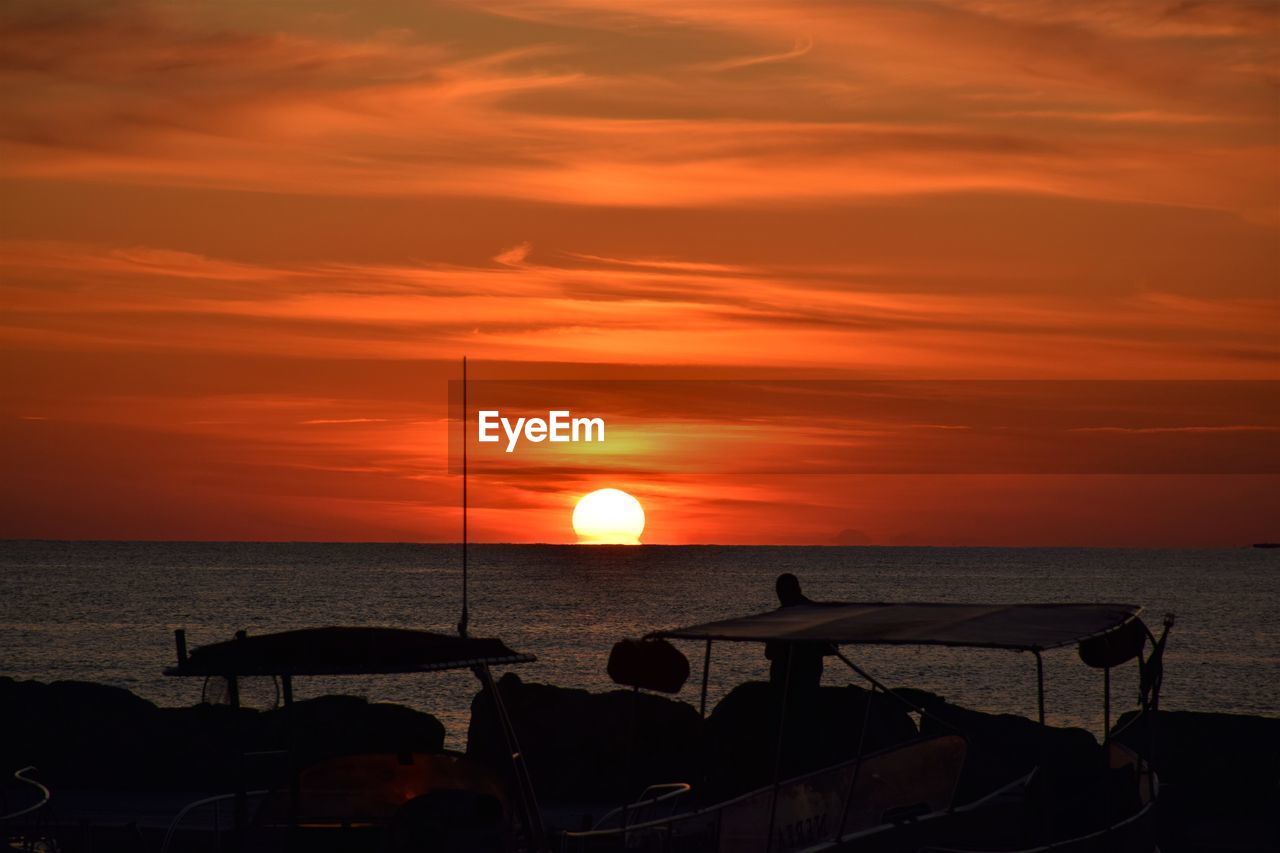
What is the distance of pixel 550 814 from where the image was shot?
71.5 feet

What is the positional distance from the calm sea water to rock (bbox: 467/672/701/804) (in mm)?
11153

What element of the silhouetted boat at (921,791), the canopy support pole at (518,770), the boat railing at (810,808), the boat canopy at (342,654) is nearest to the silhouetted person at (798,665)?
the silhouetted boat at (921,791)

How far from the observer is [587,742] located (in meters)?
25.6

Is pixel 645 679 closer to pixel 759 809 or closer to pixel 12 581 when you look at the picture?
pixel 759 809

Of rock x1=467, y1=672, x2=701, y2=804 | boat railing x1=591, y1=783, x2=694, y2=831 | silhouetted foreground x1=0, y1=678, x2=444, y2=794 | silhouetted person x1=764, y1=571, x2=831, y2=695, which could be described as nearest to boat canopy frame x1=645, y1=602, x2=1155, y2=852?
silhouetted person x1=764, y1=571, x2=831, y2=695

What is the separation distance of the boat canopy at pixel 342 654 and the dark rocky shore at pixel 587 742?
1135 cm

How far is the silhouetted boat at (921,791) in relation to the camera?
13188mm

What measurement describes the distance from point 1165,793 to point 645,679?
10747 mm

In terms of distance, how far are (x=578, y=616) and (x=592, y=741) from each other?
263 ft

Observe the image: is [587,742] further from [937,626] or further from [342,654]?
[342,654]

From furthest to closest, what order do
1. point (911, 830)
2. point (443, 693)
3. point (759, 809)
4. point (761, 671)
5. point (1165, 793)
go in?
point (761, 671), point (443, 693), point (1165, 793), point (759, 809), point (911, 830)

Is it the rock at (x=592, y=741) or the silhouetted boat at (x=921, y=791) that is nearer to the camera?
the silhouetted boat at (x=921, y=791)

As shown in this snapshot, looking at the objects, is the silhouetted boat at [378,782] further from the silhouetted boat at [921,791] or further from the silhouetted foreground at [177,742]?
the silhouetted foreground at [177,742]

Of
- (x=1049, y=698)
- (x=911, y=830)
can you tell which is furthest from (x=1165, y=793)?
(x=1049, y=698)
